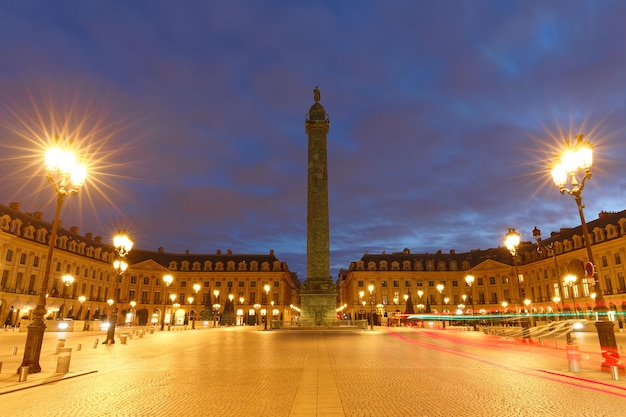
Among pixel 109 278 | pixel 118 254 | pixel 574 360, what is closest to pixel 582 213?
pixel 574 360

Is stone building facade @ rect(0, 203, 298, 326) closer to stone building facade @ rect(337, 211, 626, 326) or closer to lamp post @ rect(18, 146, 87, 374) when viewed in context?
stone building facade @ rect(337, 211, 626, 326)

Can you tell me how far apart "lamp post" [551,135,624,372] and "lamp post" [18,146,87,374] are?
16523 millimetres

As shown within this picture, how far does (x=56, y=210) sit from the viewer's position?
539 inches

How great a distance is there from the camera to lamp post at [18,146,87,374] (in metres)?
11.8

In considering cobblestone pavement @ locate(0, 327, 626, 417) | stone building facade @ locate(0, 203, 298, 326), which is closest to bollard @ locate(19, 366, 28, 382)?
cobblestone pavement @ locate(0, 327, 626, 417)

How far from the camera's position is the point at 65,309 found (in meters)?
64.7

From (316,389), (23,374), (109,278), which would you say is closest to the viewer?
(316,389)

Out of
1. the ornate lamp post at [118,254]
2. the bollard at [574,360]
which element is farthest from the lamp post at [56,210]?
the bollard at [574,360]

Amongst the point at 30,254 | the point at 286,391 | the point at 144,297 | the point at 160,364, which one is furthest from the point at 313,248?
the point at 144,297

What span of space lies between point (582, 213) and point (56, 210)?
1768 cm

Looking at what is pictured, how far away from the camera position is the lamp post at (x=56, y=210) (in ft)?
38.7

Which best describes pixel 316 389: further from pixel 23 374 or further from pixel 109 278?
pixel 109 278

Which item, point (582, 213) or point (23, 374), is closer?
point (23, 374)

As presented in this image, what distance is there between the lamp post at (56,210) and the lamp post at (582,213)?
16.5 metres
